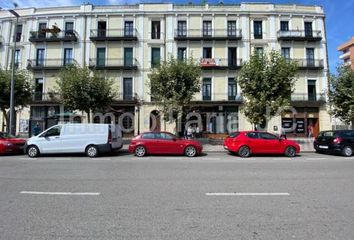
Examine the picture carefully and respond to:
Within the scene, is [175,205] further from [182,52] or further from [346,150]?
[182,52]

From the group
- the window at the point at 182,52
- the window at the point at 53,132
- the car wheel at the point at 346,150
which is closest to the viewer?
the window at the point at 53,132

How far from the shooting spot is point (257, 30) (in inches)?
1126

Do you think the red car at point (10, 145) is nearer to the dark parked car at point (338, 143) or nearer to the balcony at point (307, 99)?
the dark parked car at point (338, 143)

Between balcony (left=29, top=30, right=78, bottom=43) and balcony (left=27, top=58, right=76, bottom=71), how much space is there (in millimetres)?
2325

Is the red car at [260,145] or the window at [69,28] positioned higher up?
the window at [69,28]

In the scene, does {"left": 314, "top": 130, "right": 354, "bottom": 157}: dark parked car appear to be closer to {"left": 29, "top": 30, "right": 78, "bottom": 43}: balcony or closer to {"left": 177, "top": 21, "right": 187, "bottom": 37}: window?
{"left": 177, "top": 21, "right": 187, "bottom": 37}: window

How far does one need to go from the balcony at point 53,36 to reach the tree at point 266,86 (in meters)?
21.0

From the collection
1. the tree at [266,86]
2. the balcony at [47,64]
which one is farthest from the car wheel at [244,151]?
the balcony at [47,64]

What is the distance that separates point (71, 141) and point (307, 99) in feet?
85.0

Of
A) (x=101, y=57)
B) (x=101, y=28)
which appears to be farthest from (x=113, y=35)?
(x=101, y=57)

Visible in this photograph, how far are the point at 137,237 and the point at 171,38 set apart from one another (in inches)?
1073

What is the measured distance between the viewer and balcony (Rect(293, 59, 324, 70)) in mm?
27734

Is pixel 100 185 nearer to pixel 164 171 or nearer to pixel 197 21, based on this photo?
pixel 164 171

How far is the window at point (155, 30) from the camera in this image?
93.8 ft
